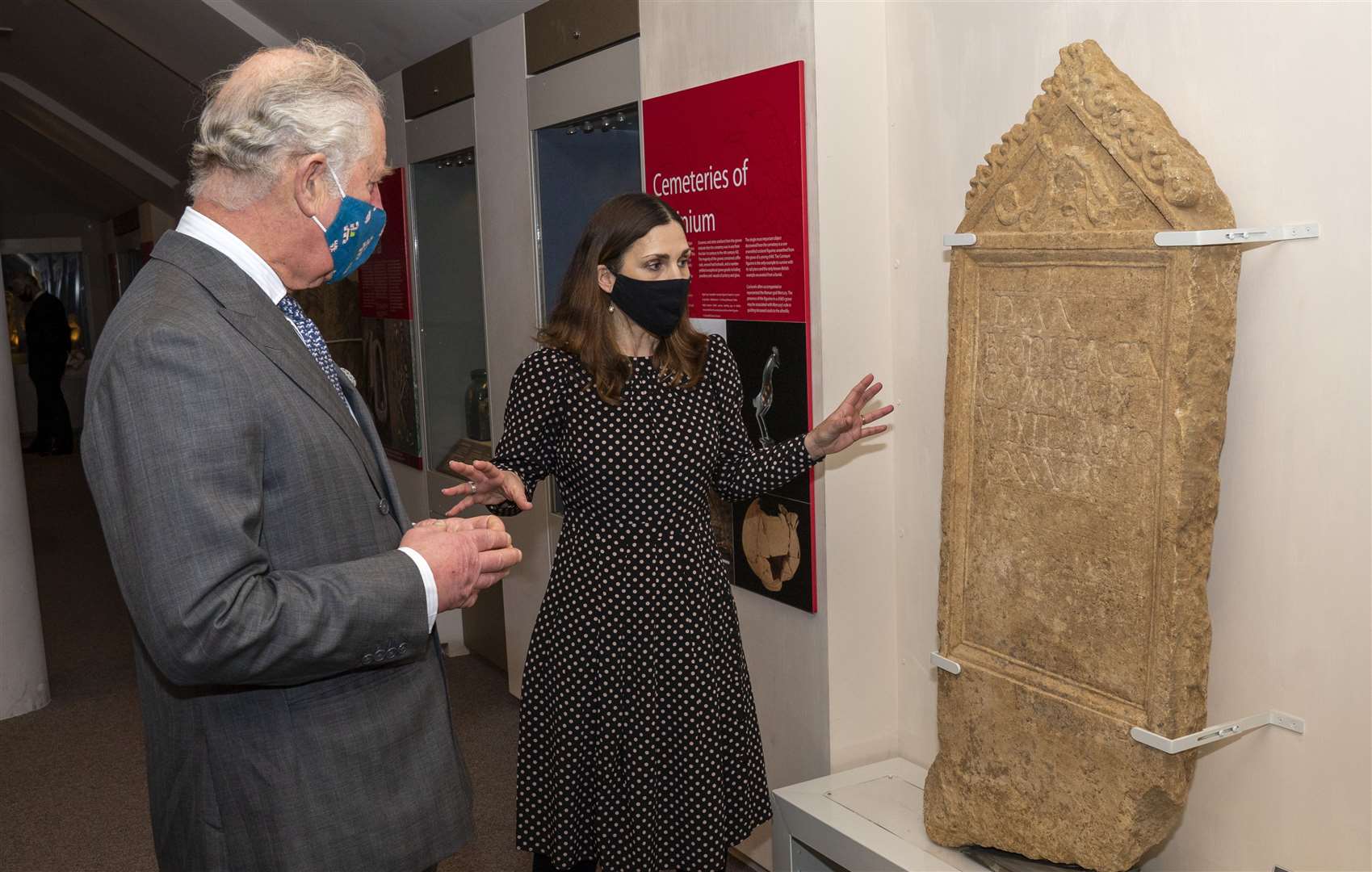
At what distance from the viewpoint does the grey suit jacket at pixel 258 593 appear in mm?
1409

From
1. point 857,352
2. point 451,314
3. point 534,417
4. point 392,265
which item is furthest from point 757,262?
point 392,265

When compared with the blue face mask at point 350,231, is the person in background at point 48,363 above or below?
below

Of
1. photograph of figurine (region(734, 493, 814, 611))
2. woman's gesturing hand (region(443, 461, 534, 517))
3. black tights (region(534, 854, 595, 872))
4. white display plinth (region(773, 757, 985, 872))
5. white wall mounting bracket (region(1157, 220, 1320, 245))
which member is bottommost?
black tights (region(534, 854, 595, 872))

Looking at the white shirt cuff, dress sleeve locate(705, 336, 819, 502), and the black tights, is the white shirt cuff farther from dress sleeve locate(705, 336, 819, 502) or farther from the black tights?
the black tights

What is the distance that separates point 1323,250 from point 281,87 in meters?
1.67

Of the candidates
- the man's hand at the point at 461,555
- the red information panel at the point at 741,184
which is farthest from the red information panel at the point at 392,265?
the man's hand at the point at 461,555

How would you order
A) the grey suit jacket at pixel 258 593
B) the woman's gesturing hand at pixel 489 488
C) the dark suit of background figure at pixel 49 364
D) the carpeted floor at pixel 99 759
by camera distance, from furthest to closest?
the dark suit of background figure at pixel 49 364
the carpeted floor at pixel 99 759
the woman's gesturing hand at pixel 489 488
the grey suit jacket at pixel 258 593

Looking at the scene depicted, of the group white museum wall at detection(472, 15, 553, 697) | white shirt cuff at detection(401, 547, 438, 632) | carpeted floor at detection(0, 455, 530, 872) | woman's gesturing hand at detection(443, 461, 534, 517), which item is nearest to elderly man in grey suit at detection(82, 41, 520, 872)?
white shirt cuff at detection(401, 547, 438, 632)

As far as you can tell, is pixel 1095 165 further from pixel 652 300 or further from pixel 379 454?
pixel 379 454

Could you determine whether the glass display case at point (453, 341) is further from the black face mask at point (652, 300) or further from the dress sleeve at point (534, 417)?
the black face mask at point (652, 300)

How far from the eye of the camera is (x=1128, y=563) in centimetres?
214

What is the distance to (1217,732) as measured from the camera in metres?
2.07

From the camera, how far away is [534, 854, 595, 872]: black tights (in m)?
2.70

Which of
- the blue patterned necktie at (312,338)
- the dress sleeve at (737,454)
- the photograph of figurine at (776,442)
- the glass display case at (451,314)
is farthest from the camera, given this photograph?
the glass display case at (451,314)
